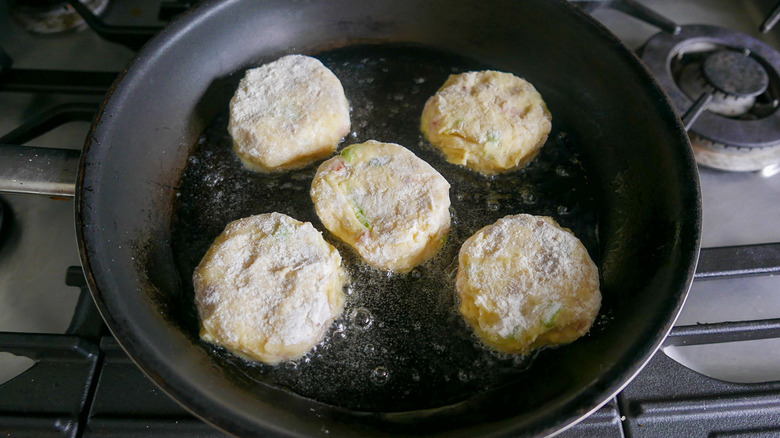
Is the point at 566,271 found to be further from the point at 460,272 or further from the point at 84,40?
the point at 84,40

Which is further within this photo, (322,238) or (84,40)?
(84,40)

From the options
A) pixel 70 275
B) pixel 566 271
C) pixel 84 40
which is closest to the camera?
pixel 566 271

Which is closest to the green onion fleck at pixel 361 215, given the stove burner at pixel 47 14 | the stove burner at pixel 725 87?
the stove burner at pixel 725 87

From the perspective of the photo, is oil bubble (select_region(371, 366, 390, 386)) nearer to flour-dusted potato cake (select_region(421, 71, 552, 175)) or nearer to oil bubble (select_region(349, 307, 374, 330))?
oil bubble (select_region(349, 307, 374, 330))

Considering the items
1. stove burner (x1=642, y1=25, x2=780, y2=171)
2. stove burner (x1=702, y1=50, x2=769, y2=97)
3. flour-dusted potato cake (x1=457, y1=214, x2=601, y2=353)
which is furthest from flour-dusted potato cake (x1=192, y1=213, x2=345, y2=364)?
stove burner (x1=702, y1=50, x2=769, y2=97)

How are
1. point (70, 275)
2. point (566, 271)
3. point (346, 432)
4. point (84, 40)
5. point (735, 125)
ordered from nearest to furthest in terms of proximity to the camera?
1. point (346, 432)
2. point (566, 271)
3. point (70, 275)
4. point (735, 125)
5. point (84, 40)

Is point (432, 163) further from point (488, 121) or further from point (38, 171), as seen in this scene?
point (38, 171)

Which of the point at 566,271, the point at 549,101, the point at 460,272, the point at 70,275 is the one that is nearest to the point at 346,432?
the point at 460,272
